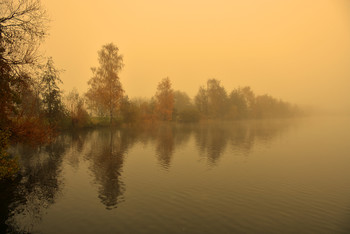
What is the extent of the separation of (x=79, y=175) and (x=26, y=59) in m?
11.7

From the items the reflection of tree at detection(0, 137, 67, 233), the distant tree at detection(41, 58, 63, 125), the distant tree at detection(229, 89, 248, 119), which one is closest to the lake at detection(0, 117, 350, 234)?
the reflection of tree at detection(0, 137, 67, 233)

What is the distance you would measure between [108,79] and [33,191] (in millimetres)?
55354

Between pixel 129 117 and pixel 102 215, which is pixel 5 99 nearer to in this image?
pixel 102 215

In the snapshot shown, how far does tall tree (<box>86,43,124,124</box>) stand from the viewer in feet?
226

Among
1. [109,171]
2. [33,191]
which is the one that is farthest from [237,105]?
[33,191]

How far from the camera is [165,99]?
9638 centimetres

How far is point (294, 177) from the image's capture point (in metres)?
23.6

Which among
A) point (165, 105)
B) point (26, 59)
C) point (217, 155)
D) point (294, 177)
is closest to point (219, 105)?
point (165, 105)

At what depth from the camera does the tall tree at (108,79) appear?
68812 millimetres

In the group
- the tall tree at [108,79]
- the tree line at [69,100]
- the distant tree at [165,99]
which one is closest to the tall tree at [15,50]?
the tree line at [69,100]

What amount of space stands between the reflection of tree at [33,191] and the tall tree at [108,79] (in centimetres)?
3959

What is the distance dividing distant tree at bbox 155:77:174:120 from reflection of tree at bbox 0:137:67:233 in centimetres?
6723

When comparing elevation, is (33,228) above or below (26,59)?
below

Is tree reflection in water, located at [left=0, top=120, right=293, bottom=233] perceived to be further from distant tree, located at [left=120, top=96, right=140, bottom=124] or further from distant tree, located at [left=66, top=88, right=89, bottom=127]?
distant tree, located at [left=120, top=96, right=140, bottom=124]
